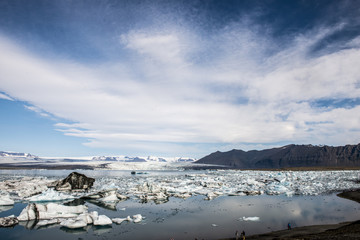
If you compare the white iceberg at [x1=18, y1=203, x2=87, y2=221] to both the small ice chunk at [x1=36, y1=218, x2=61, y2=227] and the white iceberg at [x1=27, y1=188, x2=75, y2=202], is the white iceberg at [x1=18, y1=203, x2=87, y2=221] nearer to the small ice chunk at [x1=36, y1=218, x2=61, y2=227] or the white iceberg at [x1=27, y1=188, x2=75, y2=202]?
the small ice chunk at [x1=36, y1=218, x2=61, y2=227]

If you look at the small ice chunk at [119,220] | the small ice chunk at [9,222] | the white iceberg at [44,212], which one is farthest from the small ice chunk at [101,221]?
the small ice chunk at [9,222]

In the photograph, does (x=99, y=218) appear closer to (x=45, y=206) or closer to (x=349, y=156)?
Answer: (x=45, y=206)

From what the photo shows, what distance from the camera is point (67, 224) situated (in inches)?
548

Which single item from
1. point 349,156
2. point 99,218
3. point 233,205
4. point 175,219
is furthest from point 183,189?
point 349,156

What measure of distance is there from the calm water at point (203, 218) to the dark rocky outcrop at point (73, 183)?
8201 mm

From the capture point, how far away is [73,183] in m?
29.4

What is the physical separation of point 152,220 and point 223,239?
5.80 metres

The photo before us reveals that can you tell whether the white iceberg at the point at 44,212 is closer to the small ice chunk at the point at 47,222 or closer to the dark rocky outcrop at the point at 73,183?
the small ice chunk at the point at 47,222

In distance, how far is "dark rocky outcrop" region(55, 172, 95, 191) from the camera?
28.7m

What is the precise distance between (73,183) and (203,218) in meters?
20.1

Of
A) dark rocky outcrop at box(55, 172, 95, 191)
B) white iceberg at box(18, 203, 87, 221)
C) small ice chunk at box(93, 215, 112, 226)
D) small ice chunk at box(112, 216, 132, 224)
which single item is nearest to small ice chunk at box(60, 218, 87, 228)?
small ice chunk at box(93, 215, 112, 226)

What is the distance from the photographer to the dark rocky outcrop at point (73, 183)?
2872 centimetres

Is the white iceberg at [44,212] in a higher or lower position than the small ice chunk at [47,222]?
higher

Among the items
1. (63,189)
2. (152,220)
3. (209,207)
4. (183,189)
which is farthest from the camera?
(183,189)
